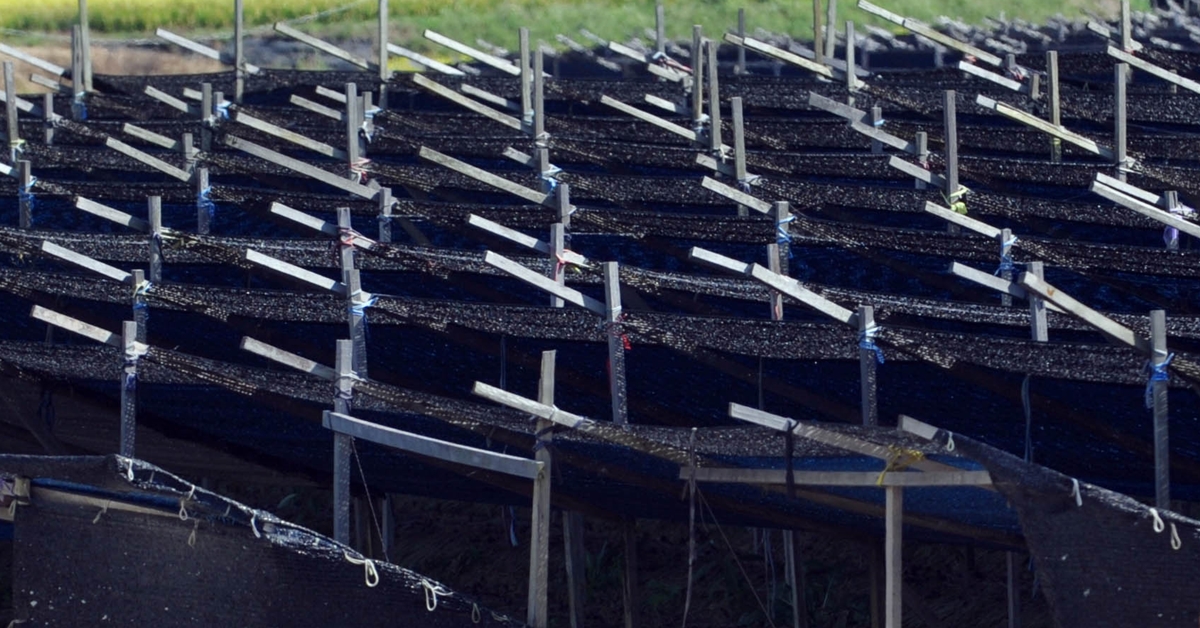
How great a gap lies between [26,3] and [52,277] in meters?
26.8

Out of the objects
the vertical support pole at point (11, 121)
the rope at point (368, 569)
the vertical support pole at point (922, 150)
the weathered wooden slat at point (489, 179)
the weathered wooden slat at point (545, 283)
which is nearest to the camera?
the rope at point (368, 569)

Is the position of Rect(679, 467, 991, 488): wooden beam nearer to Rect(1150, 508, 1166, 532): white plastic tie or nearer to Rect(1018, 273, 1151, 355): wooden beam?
Rect(1150, 508, 1166, 532): white plastic tie

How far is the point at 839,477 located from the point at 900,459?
30cm

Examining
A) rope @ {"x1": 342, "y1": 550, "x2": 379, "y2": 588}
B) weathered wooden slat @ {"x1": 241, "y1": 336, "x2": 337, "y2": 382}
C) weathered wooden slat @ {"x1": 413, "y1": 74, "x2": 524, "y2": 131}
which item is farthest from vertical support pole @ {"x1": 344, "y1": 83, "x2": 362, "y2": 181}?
rope @ {"x1": 342, "y1": 550, "x2": 379, "y2": 588}

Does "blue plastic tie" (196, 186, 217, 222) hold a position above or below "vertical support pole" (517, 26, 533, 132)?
below

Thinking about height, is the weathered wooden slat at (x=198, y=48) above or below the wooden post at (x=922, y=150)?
above

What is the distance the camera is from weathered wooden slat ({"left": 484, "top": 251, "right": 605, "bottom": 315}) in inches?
290

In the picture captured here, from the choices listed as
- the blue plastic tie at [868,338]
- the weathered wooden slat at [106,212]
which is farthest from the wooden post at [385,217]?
the blue plastic tie at [868,338]

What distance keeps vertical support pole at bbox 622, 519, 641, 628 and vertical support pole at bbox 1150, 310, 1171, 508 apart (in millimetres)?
3195

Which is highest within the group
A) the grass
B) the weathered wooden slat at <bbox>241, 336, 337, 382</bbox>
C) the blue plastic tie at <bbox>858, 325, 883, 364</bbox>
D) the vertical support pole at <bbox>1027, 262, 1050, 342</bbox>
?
the grass

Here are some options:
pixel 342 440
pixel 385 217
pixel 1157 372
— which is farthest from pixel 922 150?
pixel 342 440

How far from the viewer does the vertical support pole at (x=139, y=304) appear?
26.6ft

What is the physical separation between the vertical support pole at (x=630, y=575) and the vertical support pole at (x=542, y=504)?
218cm

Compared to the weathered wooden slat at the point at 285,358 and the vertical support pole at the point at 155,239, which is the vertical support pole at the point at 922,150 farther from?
the weathered wooden slat at the point at 285,358
